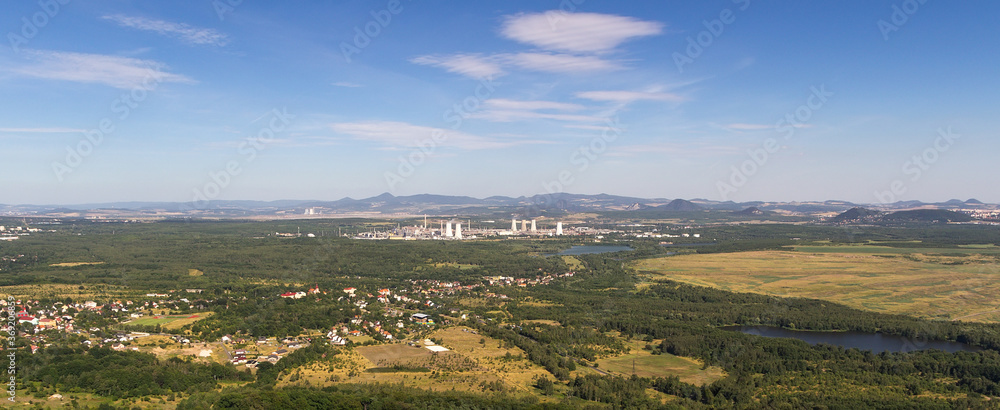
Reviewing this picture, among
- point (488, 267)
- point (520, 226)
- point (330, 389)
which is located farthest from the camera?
point (520, 226)

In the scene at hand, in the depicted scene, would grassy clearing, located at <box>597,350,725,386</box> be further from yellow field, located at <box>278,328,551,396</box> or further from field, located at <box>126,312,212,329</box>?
field, located at <box>126,312,212,329</box>

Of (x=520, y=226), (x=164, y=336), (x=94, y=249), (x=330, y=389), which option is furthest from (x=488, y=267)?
(x=520, y=226)

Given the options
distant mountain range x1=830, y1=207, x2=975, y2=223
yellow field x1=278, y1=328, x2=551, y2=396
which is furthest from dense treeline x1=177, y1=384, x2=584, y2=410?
distant mountain range x1=830, y1=207, x2=975, y2=223

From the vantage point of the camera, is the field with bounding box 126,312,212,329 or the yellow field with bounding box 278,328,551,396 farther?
the field with bounding box 126,312,212,329

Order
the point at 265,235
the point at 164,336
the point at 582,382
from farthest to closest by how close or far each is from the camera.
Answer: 1. the point at 265,235
2. the point at 164,336
3. the point at 582,382

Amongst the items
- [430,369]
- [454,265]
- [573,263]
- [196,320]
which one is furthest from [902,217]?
[196,320]

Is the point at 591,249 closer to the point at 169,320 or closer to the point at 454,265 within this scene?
the point at 454,265

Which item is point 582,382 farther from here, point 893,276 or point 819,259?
point 819,259
